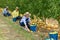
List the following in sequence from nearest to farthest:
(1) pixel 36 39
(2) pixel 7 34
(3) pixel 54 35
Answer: (3) pixel 54 35
(1) pixel 36 39
(2) pixel 7 34

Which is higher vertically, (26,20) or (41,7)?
(41,7)

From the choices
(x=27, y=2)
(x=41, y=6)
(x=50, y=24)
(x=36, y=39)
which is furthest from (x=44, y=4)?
(x=36, y=39)

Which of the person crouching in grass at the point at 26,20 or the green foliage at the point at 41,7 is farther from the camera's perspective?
the person crouching in grass at the point at 26,20

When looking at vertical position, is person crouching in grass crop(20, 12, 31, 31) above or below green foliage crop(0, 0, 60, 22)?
below

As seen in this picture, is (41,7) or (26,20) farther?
(41,7)

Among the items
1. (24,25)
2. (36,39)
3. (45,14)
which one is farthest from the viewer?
(45,14)

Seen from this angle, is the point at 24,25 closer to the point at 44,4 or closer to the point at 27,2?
the point at 44,4

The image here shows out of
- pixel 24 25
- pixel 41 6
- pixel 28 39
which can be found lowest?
pixel 28 39

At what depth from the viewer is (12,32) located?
11.9 meters

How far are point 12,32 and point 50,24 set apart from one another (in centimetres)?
275

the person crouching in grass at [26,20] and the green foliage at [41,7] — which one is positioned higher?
the green foliage at [41,7]

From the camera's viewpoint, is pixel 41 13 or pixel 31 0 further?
pixel 31 0

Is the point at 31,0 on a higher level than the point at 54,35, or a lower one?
higher

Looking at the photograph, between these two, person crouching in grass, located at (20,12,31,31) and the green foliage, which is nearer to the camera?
the green foliage
